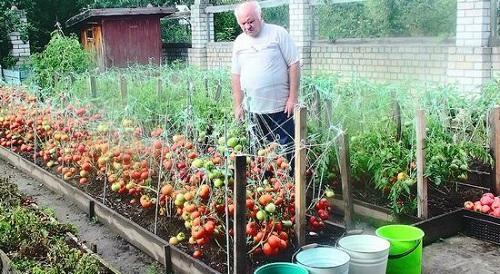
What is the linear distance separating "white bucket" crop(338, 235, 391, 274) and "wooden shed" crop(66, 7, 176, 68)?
12.2 metres

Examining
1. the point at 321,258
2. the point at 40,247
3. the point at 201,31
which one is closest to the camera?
the point at 321,258

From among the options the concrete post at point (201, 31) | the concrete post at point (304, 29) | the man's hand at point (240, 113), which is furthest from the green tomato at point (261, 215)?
the concrete post at point (201, 31)

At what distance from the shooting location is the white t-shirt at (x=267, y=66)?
4.82 meters

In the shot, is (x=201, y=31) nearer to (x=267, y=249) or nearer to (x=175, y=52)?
(x=175, y=52)

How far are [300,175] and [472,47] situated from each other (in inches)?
214

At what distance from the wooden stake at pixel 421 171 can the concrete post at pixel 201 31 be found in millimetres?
10919

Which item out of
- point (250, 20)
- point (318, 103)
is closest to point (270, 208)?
point (250, 20)

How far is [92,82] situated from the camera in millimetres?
8414

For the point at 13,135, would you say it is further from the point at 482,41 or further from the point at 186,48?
the point at 186,48

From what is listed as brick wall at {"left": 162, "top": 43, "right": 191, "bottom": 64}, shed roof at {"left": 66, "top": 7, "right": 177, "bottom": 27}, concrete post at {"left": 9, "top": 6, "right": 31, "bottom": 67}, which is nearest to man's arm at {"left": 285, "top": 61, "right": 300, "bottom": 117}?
shed roof at {"left": 66, "top": 7, "right": 177, "bottom": 27}

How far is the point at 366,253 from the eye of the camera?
10.2 feet

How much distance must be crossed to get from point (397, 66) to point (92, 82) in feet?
15.9

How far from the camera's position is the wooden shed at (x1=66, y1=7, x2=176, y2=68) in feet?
49.8

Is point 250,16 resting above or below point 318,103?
above
